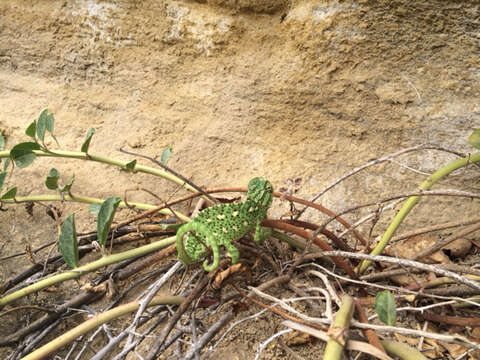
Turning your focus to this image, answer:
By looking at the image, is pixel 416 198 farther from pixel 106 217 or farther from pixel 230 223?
pixel 106 217

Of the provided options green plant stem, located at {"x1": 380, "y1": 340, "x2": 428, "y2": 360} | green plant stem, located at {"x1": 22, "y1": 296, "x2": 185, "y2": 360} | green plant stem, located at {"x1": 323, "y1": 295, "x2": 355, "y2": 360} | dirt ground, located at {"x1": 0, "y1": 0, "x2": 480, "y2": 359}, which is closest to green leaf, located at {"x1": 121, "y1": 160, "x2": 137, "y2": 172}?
dirt ground, located at {"x1": 0, "y1": 0, "x2": 480, "y2": 359}

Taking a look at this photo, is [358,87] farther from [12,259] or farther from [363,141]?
[12,259]

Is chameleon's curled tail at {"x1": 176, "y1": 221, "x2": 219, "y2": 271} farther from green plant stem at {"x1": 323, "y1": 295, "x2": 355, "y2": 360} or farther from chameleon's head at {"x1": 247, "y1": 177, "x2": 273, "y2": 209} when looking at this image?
green plant stem at {"x1": 323, "y1": 295, "x2": 355, "y2": 360}

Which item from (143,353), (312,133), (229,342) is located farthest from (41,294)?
(312,133)

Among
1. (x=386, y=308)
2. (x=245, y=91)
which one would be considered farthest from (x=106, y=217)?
(x=245, y=91)

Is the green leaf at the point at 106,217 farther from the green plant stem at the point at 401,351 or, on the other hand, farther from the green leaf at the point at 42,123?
the green plant stem at the point at 401,351
